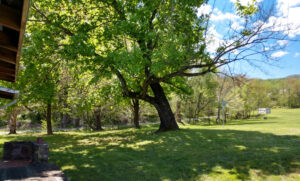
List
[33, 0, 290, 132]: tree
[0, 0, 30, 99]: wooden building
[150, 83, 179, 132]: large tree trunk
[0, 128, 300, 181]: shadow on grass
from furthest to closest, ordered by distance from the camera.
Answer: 1. [150, 83, 179, 132]: large tree trunk
2. [33, 0, 290, 132]: tree
3. [0, 128, 300, 181]: shadow on grass
4. [0, 0, 30, 99]: wooden building

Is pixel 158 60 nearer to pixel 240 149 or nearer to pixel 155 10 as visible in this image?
pixel 155 10

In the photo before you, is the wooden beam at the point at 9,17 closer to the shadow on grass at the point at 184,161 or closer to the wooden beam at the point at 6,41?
the wooden beam at the point at 6,41

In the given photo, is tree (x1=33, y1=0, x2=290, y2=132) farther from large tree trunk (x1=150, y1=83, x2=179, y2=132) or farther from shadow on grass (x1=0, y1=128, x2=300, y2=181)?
shadow on grass (x1=0, y1=128, x2=300, y2=181)

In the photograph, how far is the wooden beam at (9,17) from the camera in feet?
10.2

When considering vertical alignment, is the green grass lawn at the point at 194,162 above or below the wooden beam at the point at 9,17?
below

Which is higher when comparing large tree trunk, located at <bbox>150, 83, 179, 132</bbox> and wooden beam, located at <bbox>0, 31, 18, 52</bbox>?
wooden beam, located at <bbox>0, 31, 18, 52</bbox>

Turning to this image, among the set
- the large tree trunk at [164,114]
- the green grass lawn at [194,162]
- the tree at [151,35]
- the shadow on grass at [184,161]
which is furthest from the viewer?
the large tree trunk at [164,114]

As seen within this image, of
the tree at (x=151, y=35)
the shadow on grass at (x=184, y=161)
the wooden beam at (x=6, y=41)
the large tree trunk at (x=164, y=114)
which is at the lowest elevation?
the shadow on grass at (x=184, y=161)

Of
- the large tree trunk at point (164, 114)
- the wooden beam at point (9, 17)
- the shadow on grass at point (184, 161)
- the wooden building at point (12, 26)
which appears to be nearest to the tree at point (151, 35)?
the large tree trunk at point (164, 114)

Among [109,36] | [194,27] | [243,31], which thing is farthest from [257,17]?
[109,36]

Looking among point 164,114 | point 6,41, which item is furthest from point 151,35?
point 6,41

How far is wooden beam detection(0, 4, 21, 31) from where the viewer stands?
3121 mm

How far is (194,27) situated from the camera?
507 inches

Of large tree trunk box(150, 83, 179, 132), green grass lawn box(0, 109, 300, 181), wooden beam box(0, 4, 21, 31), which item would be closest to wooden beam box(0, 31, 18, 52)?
wooden beam box(0, 4, 21, 31)
